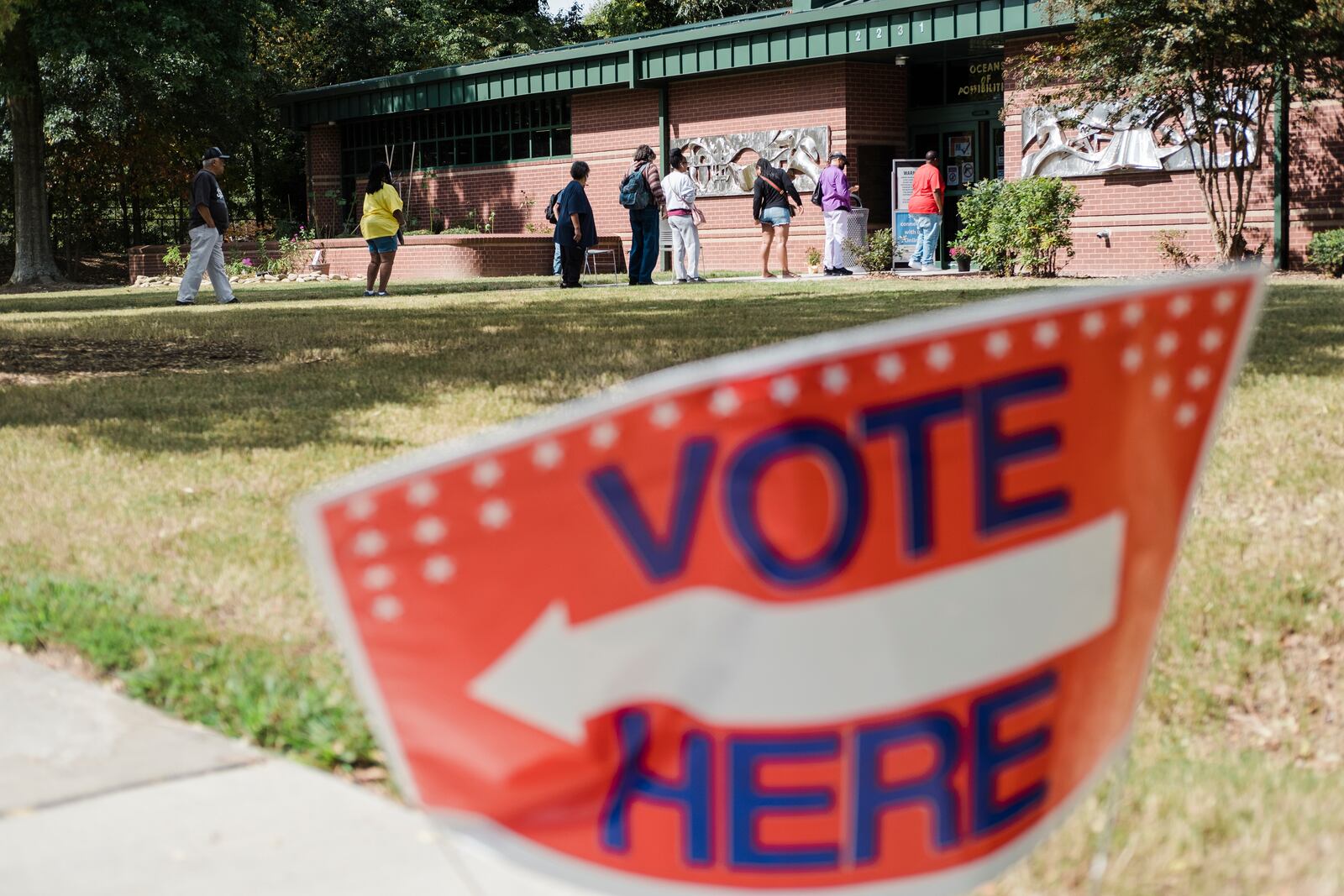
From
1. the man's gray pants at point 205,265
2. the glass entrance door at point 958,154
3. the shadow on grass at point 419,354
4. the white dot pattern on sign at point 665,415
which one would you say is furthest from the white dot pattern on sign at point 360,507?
the glass entrance door at point 958,154

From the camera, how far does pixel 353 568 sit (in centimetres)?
134

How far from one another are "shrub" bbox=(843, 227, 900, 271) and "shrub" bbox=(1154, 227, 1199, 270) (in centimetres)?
383

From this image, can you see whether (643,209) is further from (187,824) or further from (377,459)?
(187,824)

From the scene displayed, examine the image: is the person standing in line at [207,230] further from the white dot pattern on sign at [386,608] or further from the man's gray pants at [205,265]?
the white dot pattern on sign at [386,608]

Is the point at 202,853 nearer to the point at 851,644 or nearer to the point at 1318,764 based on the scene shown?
Answer: the point at 851,644

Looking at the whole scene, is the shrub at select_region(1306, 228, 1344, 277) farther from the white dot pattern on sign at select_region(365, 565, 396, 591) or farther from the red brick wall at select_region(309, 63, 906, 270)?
the white dot pattern on sign at select_region(365, 565, 396, 591)

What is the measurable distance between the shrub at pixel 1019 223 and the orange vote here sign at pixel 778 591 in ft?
61.4

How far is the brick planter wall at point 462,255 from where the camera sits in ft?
85.1

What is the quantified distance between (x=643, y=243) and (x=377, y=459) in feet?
43.6

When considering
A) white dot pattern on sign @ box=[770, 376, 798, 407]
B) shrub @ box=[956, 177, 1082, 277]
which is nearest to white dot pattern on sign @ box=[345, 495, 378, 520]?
white dot pattern on sign @ box=[770, 376, 798, 407]

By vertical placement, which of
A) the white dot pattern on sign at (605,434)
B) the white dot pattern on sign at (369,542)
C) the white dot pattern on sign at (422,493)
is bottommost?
the white dot pattern on sign at (369,542)

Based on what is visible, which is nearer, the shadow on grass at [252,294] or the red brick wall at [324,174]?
the shadow on grass at [252,294]

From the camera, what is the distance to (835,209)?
67.9ft

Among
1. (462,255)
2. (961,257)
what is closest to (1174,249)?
(961,257)
